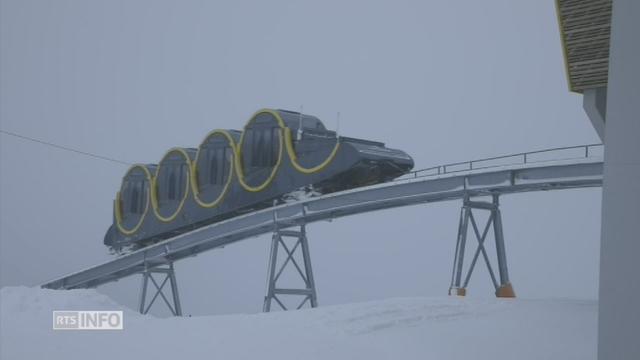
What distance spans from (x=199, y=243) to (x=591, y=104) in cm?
2489

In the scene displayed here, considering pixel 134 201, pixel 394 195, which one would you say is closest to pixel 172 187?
pixel 134 201

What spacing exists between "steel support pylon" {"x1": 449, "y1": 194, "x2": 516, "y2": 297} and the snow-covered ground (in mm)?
5042

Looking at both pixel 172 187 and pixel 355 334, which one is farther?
pixel 172 187

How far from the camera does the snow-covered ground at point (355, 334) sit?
828 inches

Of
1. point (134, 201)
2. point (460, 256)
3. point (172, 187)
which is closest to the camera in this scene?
point (460, 256)

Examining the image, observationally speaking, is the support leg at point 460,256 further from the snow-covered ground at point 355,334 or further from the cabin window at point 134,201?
the cabin window at point 134,201

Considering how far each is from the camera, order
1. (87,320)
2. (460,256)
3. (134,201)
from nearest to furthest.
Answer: (87,320) < (460,256) < (134,201)

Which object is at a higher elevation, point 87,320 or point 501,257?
point 501,257

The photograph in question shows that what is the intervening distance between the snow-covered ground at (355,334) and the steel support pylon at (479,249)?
16.5 ft

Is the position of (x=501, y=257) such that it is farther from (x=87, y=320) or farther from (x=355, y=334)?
(x=87, y=320)

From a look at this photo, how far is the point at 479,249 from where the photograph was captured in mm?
33812

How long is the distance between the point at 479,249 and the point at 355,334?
12.3 meters

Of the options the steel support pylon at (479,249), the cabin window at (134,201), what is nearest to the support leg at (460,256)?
the steel support pylon at (479,249)

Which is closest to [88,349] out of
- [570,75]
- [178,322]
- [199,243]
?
[178,322]
